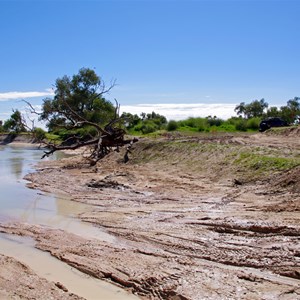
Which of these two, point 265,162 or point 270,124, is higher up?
point 270,124

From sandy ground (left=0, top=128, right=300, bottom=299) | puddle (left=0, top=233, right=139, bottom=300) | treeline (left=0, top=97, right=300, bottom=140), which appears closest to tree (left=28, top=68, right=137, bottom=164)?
treeline (left=0, top=97, right=300, bottom=140)

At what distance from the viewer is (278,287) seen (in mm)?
5031

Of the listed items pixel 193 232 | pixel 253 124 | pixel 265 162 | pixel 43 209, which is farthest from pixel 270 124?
pixel 193 232

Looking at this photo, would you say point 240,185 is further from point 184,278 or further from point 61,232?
point 184,278

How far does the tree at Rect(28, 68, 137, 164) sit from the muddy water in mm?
5281

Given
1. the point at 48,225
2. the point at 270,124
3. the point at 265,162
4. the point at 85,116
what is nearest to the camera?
the point at 48,225

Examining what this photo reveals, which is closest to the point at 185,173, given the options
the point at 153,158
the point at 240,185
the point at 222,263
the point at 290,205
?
the point at 240,185

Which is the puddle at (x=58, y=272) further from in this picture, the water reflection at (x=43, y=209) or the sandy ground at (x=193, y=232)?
the water reflection at (x=43, y=209)

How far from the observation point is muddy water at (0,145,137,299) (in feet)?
18.0

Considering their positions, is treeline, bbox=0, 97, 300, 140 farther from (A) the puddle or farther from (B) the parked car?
(A) the puddle

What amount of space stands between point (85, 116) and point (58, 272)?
35.1 meters

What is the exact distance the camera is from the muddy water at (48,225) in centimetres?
549

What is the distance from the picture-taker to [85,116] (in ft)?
133

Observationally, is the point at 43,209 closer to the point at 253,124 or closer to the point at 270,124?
the point at 270,124
